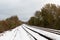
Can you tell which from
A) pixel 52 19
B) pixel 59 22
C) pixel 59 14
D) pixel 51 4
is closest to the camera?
pixel 59 22

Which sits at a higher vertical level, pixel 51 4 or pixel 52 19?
pixel 51 4

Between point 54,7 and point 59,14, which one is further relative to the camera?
point 54,7

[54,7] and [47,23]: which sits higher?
[54,7]

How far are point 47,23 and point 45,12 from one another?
4.80 meters

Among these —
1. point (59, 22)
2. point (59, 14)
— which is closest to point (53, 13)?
point (59, 14)

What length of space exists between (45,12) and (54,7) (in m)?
4.74

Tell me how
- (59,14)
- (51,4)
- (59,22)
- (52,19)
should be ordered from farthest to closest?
(51,4) → (52,19) → (59,14) → (59,22)

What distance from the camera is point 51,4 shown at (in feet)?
306

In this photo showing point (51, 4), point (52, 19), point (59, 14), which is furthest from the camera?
point (51, 4)

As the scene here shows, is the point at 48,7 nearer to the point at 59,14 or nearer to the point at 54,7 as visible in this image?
the point at 54,7

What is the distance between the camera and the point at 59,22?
2616 inches

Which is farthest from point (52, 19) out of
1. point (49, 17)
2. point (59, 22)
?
point (59, 22)

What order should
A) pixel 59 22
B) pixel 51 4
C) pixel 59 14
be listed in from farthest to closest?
pixel 51 4, pixel 59 14, pixel 59 22

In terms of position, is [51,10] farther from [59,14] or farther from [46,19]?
[59,14]
